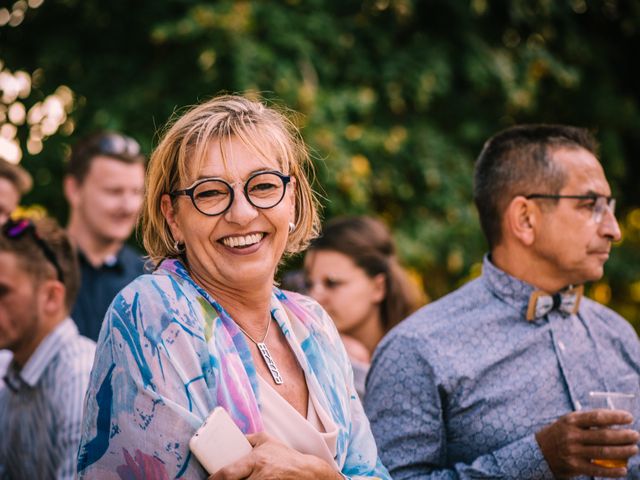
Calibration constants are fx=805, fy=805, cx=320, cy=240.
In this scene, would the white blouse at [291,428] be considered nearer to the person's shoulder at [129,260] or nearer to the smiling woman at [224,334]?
the smiling woman at [224,334]

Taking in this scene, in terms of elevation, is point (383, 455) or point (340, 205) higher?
point (340, 205)

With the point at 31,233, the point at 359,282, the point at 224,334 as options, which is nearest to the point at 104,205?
the point at 31,233

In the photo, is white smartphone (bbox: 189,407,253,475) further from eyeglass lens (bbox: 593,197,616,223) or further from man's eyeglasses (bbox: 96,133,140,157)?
man's eyeglasses (bbox: 96,133,140,157)

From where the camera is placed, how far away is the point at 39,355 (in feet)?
10.9

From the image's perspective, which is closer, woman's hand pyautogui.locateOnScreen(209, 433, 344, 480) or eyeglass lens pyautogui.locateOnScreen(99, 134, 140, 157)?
woman's hand pyautogui.locateOnScreen(209, 433, 344, 480)

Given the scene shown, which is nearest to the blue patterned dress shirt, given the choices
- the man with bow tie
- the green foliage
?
the man with bow tie

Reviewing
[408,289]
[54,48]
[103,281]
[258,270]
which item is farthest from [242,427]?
[54,48]

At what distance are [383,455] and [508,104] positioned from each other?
495 cm

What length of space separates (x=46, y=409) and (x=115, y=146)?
254cm

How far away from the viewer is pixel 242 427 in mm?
2043

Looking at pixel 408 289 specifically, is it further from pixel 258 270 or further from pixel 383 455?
pixel 258 270

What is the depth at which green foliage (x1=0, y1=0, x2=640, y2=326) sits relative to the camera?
20.0 feet

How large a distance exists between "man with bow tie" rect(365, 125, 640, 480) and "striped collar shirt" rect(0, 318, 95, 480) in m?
1.17

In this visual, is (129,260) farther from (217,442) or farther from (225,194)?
(217,442)
